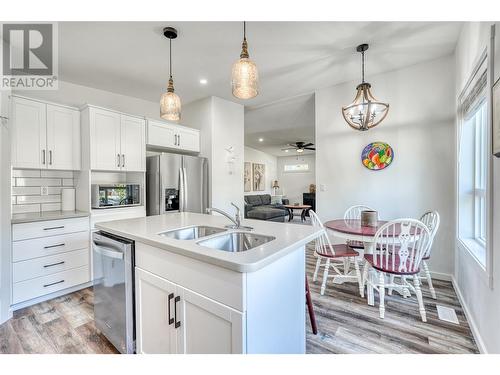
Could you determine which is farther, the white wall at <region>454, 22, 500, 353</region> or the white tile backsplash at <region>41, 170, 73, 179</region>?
the white tile backsplash at <region>41, 170, 73, 179</region>

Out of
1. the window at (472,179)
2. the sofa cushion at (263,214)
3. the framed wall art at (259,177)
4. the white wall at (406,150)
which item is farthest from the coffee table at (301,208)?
the window at (472,179)

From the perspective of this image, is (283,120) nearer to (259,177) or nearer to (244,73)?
(244,73)

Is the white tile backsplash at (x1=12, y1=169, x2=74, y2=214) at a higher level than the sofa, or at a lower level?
higher

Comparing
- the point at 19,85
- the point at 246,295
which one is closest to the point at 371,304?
the point at 246,295

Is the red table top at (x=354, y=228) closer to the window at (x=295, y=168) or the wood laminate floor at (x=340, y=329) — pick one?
the wood laminate floor at (x=340, y=329)

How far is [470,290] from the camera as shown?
2.14 meters

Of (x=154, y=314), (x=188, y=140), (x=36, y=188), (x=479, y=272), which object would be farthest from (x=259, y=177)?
(x=154, y=314)

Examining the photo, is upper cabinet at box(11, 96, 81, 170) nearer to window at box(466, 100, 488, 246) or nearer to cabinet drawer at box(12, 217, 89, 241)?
cabinet drawer at box(12, 217, 89, 241)

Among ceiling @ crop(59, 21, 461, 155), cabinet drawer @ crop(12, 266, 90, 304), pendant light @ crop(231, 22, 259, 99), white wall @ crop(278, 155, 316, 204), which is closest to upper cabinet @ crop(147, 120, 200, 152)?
ceiling @ crop(59, 21, 461, 155)

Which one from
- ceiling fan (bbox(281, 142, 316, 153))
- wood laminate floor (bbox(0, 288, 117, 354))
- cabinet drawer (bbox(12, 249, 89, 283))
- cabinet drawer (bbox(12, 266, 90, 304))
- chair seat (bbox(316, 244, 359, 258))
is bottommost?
wood laminate floor (bbox(0, 288, 117, 354))

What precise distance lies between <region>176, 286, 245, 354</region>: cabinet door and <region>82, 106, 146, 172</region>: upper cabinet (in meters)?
2.51

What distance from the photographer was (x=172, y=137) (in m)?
3.87

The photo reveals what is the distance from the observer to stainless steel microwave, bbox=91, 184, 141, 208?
9.83 ft
